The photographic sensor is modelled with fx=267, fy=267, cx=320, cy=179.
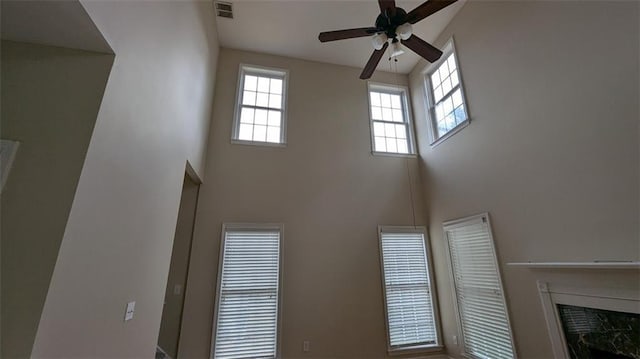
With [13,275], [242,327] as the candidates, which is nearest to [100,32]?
[13,275]

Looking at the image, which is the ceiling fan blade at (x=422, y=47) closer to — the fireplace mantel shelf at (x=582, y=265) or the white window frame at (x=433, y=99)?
the white window frame at (x=433, y=99)

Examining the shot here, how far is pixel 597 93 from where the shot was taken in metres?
2.51

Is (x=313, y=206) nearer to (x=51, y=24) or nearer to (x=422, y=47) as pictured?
(x=422, y=47)

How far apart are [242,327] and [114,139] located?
3.26 m

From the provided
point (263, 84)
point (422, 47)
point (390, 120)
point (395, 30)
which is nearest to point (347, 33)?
point (395, 30)

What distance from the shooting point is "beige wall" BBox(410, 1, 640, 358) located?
7.64 ft

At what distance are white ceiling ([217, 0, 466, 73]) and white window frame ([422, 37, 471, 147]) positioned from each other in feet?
1.50

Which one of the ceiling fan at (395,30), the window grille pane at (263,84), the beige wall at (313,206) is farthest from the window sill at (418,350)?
the window grille pane at (263,84)

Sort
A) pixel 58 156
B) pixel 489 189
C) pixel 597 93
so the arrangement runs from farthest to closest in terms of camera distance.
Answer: pixel 489 189 → pixel 597 93 → pixel 58 156

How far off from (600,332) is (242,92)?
18.8 ft

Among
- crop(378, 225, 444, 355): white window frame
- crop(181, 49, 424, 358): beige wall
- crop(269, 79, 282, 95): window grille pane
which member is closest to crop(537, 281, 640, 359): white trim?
crop(378, 225, 444, 355): white window frame

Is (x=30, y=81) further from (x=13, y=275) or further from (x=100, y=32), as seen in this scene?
(x=13, y=275)

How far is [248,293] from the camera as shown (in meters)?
4.02

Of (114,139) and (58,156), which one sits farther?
(114,139)
